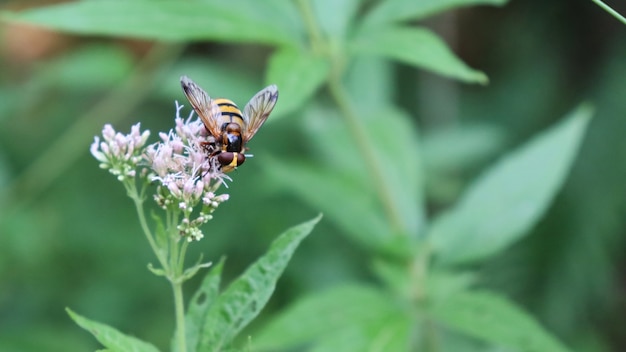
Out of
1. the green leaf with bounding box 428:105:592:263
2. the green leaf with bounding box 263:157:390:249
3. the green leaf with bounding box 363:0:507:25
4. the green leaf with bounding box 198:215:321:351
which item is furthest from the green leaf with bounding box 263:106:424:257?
the green leaf with bounding box 198:215:321:351

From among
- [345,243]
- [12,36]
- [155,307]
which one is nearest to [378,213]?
[345,243]

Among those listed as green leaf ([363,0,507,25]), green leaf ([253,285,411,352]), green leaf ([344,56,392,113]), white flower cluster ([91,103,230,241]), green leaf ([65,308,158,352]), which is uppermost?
green leaf ([344,56,392,113])

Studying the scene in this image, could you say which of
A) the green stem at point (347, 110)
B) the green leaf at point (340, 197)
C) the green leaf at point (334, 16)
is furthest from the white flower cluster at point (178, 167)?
the green leaf at point (340, 197)

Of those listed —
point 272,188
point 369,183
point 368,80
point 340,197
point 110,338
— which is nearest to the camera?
point 110,338

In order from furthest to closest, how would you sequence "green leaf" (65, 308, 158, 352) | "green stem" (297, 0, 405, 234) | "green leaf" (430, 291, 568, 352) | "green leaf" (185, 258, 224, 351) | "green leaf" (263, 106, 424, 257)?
"green leaf" (263, 106, 424, 257) < "green stem" (297, 0, 405, 234) < "green leaf" (430, 291, 568, 352) < "green leaf" (185, 258, 224, 351) < "green leaf" (65, 308, 158, 352)

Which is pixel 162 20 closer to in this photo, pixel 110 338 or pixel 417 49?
pixel 417 49

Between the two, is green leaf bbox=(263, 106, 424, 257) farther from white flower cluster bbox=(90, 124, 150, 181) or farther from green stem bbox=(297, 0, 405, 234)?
white flower cluster bbox=(90, 124, 150, 181)

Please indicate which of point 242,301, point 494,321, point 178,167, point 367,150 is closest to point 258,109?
point 178,167

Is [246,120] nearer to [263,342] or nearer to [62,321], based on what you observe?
[263,342]
